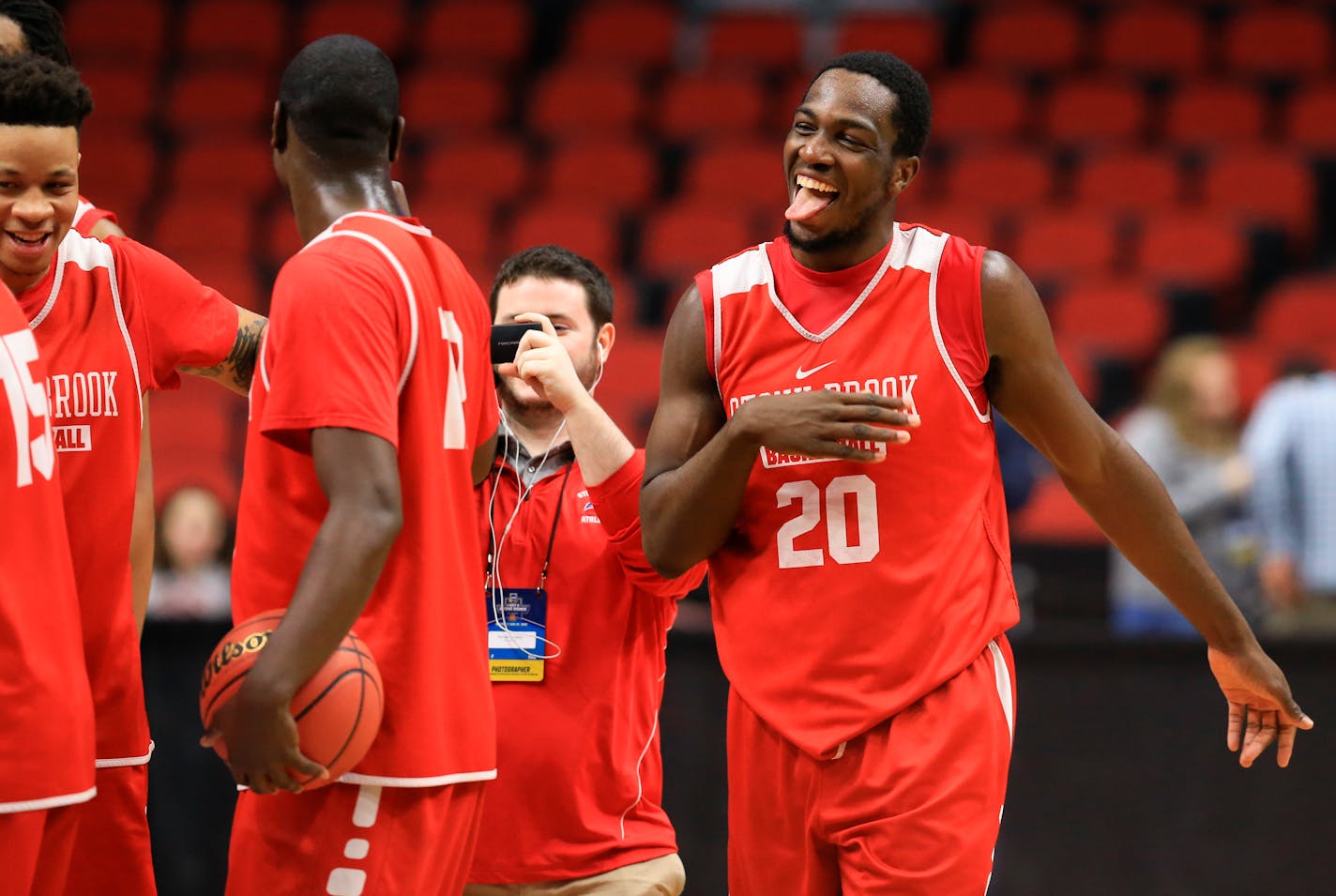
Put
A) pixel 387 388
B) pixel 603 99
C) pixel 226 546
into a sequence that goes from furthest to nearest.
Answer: pixel 603 99
pixel 226 546
pixel 387 388

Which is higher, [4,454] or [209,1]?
[209,1]

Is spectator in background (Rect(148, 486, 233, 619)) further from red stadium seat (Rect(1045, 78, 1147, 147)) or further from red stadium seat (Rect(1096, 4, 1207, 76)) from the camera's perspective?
red stadium seat (Rect(1096, 4, 1207, 76))

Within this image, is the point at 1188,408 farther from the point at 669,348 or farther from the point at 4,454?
the point at 4,454

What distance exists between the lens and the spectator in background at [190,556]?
6.36 metres

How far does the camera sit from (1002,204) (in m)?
10.8

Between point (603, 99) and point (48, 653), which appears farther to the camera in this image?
point (603, 99)

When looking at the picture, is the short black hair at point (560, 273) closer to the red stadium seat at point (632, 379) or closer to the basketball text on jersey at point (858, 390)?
the basketball text on jersey at point (858, 390)

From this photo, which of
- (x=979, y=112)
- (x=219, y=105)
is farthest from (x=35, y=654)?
(x=219, y=105)

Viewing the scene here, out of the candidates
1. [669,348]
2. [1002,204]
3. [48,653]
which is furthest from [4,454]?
[1002,204]

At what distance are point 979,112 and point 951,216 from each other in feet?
5.29

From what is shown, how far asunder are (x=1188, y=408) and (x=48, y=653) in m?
5.47

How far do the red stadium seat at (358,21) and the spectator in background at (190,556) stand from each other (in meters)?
6.86

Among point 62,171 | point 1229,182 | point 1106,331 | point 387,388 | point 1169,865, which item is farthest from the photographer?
point 1229,182

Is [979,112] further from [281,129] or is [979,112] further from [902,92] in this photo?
[281,129]
